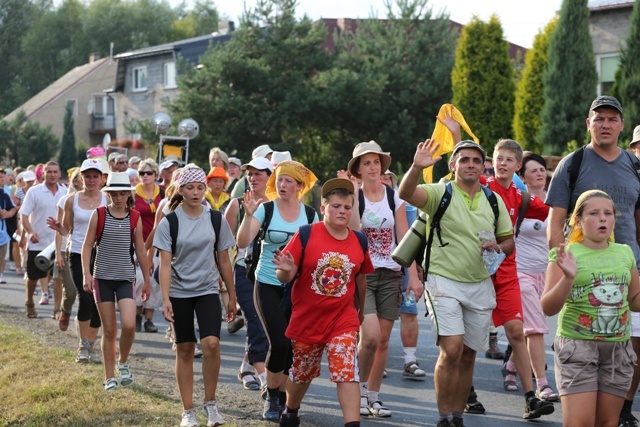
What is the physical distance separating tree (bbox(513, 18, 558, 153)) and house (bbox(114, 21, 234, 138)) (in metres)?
32.5

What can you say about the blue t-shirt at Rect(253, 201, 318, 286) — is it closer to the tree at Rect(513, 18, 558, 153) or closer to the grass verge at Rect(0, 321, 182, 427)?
the grass verge at Rect(0, 321, 182, 427)

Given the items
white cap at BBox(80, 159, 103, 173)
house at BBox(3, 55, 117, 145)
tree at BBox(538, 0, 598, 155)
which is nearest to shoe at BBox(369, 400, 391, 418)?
white cap at BBox(80, 159, 103, 173)

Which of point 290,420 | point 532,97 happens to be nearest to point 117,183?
point 290,420

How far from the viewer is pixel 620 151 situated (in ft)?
24.9

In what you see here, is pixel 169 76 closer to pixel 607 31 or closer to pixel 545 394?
pixel 607 31

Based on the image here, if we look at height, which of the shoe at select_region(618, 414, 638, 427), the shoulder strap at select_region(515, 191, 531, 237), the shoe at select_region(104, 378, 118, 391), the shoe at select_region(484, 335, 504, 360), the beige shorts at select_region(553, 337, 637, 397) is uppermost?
the shoulder strap at select_region(515, 191, 531, 237)

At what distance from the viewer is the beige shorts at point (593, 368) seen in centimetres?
638

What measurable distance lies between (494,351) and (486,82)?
22800 millimetres

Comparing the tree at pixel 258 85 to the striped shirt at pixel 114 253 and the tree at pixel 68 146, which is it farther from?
the tree at pixel 68 146

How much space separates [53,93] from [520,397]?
8179 centimetres

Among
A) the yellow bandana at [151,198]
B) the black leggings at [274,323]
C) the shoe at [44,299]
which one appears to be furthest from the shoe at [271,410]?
the shoe at [44,299]

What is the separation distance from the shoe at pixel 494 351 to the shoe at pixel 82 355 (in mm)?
3993

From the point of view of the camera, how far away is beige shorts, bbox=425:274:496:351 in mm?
7590

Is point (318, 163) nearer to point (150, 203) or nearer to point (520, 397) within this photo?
point (150, 203)
